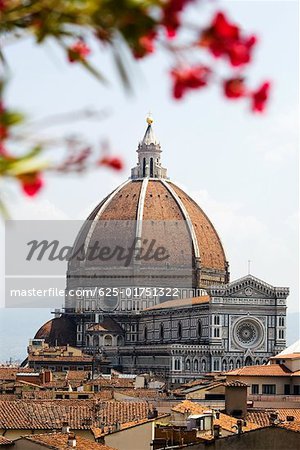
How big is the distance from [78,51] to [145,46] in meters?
0.21

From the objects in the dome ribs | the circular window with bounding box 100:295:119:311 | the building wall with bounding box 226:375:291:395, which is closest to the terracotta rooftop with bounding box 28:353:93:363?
the circular window with bounding box 100:295:119:311

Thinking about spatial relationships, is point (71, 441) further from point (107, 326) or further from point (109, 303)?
point (109, 303)

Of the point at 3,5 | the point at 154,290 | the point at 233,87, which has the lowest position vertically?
the point at 233,87

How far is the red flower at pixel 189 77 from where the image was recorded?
2.06 m

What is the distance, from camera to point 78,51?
89.8 inches

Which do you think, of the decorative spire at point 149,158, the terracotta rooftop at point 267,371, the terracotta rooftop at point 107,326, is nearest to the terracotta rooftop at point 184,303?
the terracotta rooftop at point 107,326

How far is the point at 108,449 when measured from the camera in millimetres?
23000

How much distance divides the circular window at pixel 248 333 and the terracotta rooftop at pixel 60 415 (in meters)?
51.3

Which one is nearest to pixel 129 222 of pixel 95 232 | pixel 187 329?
pixel 95 232

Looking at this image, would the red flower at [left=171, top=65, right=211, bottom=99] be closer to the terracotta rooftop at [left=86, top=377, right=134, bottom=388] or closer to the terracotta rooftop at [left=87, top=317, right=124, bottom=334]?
the terracotta rooftop at [left=86, top=377, right=134, bottom=388]

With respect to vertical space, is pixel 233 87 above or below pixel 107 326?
above

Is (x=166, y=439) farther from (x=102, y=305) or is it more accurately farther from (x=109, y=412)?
(x=102, y=305)

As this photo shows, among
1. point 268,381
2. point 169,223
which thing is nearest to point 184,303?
point 169,223

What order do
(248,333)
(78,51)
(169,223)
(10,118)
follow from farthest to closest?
(169,223), (248,333), (78,51), (10,118)
